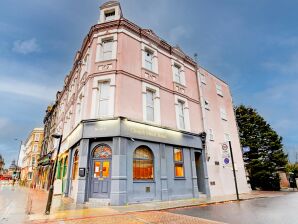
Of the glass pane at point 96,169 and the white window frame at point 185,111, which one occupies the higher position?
the white window frame at point 185,111

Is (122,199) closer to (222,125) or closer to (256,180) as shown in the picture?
(222,125)

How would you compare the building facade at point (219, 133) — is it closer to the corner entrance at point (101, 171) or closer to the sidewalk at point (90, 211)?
the sidewalk at point (90, 211)

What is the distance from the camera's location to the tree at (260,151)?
22.8 meters

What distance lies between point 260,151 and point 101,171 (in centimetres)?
2176

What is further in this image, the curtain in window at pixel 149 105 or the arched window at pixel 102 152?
the curtain in window at pixel 149 105

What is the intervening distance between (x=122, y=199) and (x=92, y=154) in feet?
10.6

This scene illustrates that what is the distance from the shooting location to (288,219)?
678cm

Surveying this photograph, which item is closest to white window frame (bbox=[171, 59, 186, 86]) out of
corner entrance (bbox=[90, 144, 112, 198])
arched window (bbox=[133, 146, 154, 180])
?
arched window (bbox=[133, 146, 154, 180])

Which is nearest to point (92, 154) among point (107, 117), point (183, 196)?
point (107, 117)

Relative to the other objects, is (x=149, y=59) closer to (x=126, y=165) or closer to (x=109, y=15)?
(x=109, y=15)

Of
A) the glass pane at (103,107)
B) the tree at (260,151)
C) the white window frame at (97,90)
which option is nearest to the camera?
the white window frame at (97,90)

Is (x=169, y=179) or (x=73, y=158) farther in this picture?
(x=73, y=158)

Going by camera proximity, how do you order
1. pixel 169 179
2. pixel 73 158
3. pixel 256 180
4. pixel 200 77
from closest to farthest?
1. pixel 169 179
2. pixel 73 158
3. pixel 200 77
4. pixel 256 180

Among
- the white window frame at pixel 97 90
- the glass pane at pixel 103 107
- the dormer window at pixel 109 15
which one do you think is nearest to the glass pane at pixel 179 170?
the white window frame at pixel 97 90
